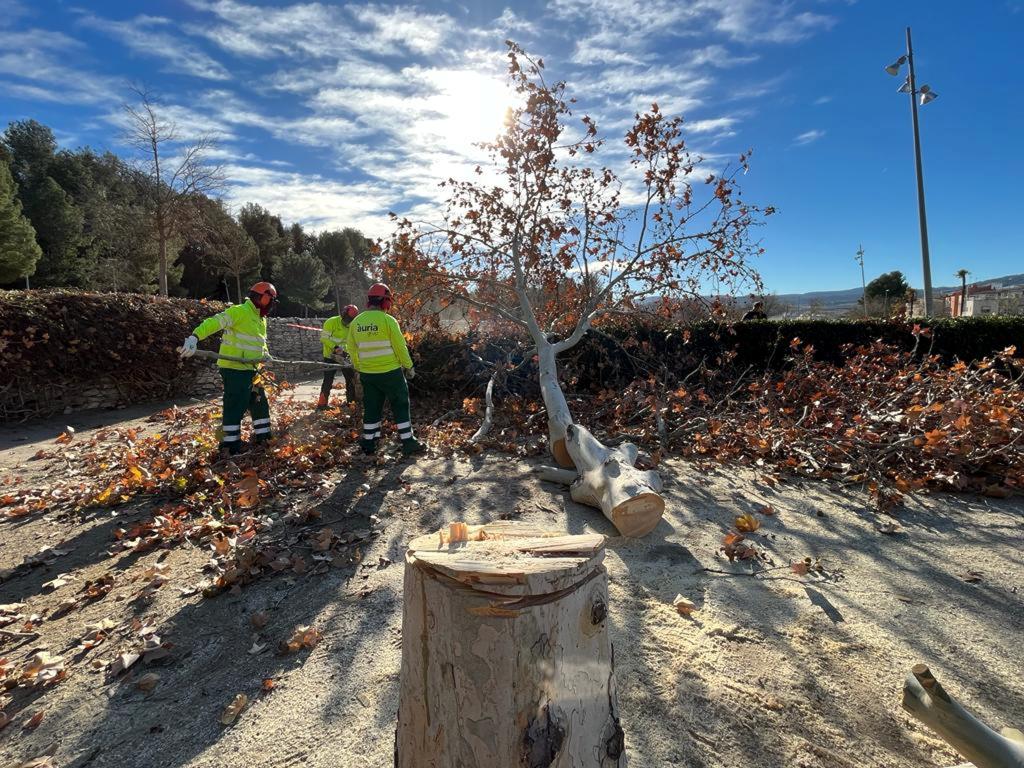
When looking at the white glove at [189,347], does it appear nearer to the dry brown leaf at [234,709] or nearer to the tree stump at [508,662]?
the dry brown leaf at [234,709]

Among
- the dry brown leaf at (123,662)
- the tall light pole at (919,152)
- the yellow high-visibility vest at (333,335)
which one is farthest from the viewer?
the tall light pole at (919,152)

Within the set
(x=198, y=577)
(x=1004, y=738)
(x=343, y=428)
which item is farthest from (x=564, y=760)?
(x=343, y=428)

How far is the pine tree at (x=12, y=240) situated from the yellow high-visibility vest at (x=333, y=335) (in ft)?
76.0

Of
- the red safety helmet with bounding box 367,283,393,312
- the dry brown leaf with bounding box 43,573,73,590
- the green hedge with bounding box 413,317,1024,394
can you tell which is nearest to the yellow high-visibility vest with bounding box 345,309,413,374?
the red safety helmet with bounding box 367,283,393,312

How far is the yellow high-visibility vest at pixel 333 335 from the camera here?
7546mm

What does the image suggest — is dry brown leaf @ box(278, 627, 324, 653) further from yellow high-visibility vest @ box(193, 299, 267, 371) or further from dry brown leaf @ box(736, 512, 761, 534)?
yellow high-visibility vest @ box(193, 299, 267, 371)

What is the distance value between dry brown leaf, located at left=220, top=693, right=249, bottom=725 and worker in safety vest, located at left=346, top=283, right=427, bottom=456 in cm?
361

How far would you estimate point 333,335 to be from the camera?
7688mm

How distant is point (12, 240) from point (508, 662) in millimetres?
30025

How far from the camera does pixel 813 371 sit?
24.7 ft

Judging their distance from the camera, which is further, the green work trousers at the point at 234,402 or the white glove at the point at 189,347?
the green work trousers at the point at 234,402

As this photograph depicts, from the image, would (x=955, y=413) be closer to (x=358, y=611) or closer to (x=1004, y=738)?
(x=1004, y=738)

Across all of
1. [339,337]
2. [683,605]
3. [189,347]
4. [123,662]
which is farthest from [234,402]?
[683,605]

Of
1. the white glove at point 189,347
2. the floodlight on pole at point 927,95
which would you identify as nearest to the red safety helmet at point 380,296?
the white glove at point 189,347
